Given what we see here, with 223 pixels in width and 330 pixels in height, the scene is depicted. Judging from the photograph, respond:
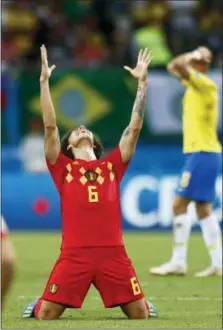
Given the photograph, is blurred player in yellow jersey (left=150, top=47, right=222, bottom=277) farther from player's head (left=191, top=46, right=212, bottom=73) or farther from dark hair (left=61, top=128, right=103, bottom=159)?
dark hair (left=61, top=128, right=103, bottom=159)

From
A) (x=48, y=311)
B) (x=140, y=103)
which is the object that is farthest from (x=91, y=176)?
(x=48, y=311)

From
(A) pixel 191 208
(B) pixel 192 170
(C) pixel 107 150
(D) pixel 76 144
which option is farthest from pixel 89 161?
(C) pixel 107 150

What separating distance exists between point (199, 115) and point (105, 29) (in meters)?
12.0

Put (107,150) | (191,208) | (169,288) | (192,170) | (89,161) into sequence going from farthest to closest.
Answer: (107,150), (191,208), (192,170), (169,288), (89,161)

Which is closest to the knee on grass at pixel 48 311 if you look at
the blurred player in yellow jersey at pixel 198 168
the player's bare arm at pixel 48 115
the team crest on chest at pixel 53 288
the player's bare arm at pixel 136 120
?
the team crest on chest at pixel 53 288

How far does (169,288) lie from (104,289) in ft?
8.42

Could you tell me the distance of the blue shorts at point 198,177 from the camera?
12.4 metres

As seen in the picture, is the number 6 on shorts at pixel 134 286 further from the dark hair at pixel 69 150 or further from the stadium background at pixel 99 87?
the stadium background at pixel 99 87

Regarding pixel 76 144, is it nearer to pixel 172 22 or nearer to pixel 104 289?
pixel 104 289

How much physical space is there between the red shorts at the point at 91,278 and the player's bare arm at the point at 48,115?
0.75m

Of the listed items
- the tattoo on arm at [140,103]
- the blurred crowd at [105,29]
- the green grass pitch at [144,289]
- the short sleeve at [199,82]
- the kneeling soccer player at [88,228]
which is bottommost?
the green grass pitch at [144,289]

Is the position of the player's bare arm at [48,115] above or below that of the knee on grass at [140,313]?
above

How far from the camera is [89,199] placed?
8781 mm

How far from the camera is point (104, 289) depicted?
870 cm
